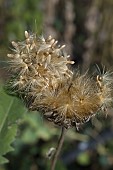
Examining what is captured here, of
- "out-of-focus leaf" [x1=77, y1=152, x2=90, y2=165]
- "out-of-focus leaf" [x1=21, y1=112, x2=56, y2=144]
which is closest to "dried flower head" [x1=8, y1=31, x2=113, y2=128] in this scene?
"out-of-focus leaf" [x1=21, y1=112, x2=56, y2=144]

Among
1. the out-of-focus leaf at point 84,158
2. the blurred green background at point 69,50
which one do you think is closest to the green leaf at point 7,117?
the blurred green background at point 69,50

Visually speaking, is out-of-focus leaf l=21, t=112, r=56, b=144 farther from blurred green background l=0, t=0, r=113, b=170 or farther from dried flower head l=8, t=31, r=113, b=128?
dried flower head l=8, t=31, r=113, b=128

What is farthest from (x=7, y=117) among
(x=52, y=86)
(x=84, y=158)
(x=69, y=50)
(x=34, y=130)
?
(x=69, y=50)

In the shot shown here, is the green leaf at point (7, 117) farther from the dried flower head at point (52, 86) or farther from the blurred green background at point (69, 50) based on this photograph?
the blurred green background at point (69, 50)

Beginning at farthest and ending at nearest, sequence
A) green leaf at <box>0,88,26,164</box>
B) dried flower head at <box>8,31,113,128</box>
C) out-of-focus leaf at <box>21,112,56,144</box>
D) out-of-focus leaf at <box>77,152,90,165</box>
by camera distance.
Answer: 1. out-of-focus leaf at <box>77,152,90,165</box>
2. out-of-focus leaf at <box>21,112,56,144</box>
3. green leaf at <box>0,88,26,164</box>
4. dried flower head at <box>8,31,113,128</box>

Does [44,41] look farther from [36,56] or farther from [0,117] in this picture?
[0,117]

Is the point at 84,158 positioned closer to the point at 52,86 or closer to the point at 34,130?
the point at 34,130
